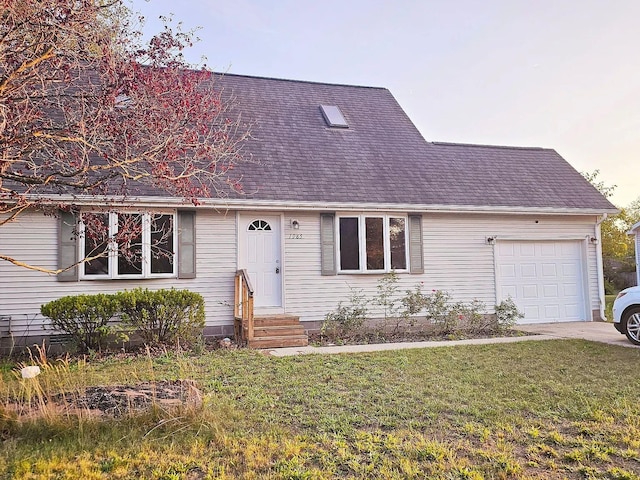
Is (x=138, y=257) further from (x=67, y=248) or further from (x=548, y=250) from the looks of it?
(x=548, y=250)

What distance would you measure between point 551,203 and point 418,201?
11.6 feet

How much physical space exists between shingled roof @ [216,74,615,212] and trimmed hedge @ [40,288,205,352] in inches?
96.6

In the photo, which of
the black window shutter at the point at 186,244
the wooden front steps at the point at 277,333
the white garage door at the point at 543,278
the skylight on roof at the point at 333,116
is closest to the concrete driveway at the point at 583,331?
the white garage door at the point at 543,278

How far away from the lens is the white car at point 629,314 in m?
7.89

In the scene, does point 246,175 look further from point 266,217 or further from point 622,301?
point 622,301

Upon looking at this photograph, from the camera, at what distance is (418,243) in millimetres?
10023

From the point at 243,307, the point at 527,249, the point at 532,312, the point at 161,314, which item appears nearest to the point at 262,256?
the point at 243,307

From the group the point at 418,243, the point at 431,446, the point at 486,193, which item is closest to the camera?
the point at 431,446

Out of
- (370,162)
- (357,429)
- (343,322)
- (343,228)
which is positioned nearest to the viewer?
(357,429)

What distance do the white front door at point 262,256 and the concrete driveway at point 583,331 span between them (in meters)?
5.44

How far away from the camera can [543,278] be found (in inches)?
437

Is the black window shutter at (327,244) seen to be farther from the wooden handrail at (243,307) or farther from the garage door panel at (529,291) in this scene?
the garage door panel at (529,291)

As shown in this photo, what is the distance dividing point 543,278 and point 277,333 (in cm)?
680

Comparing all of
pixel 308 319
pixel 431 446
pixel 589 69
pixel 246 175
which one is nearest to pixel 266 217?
pixel 246 175
